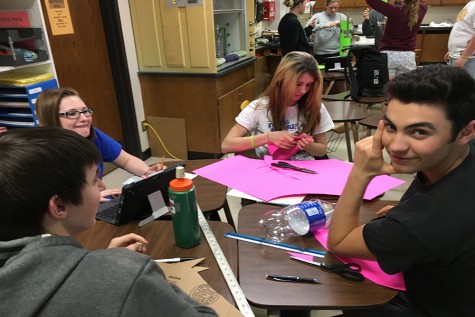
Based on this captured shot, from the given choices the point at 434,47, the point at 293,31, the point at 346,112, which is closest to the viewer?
the point at 346,112

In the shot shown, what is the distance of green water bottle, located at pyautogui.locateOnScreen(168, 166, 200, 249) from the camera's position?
3.18 ft

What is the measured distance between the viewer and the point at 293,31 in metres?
4.27

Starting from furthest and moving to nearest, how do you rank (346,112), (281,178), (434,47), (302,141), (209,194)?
(434,47), (346,112), (302,141), (281,178), (209,194)

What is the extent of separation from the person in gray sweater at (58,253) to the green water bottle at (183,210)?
29 cm

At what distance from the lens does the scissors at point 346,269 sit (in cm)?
93

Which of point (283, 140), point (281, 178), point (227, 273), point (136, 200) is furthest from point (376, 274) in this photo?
point (283, 140)

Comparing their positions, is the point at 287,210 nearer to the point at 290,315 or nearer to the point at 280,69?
the point at 290,315

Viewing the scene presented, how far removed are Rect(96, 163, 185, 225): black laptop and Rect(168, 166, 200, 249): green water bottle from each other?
0.66 ft

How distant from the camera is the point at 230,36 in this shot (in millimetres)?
4277

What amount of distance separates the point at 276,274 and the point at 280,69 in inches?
49.3

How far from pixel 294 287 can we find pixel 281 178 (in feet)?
2.09

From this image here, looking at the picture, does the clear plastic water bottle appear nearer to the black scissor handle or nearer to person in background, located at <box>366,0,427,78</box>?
the black scissor handle

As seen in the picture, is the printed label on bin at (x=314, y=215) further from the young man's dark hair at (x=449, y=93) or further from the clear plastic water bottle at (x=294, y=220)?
the young man's dark hair at (x=449, y=93)

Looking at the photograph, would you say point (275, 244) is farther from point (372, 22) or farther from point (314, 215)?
point (372, 22)
